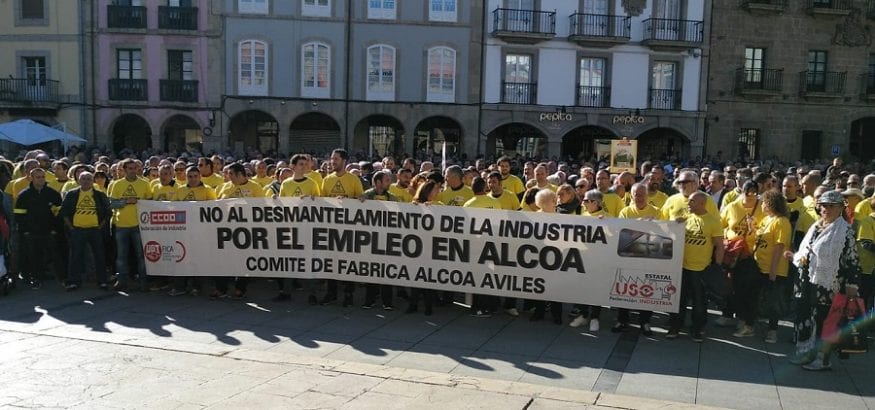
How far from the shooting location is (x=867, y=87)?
3133 centimetres

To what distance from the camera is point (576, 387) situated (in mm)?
6414

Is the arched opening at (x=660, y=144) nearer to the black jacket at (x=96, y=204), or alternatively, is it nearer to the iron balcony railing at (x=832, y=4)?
the iron balcony railing at (x=832, y=4)

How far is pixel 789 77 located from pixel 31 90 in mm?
31760

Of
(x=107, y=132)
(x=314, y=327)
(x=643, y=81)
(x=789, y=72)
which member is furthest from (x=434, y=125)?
(x=314, y=327)

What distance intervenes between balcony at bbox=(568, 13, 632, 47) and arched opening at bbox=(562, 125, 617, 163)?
378 centimetres

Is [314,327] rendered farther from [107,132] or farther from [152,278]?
[107,132]

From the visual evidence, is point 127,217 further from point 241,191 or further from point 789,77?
point 789,77

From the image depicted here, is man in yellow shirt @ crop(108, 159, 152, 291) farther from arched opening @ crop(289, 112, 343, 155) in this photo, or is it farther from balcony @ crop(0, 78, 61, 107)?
balcony @ crop(0, 78, 61, 107)

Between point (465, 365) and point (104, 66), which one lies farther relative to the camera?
point (104, 66)

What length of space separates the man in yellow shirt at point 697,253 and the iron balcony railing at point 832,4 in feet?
89.4

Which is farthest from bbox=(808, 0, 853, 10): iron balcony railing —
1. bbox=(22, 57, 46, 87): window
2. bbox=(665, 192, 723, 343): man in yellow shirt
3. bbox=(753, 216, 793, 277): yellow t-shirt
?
bbox=(22, 57, 46, 87): window

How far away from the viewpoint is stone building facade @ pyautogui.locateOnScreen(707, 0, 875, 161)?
30.3 metres

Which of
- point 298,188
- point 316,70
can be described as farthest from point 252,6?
point 298,188

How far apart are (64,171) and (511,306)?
749 centimetres
